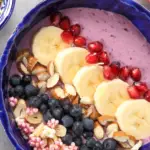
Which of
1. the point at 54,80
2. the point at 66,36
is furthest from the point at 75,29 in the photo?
the point at 54,80

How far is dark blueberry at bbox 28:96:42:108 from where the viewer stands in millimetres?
1188

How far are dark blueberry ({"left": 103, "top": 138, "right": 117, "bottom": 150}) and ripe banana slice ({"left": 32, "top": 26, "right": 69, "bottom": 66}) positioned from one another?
226 millimetres

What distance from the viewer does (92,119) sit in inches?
47.8

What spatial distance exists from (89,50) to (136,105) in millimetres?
169

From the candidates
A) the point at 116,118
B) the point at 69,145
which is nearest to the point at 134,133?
the point at 116,118

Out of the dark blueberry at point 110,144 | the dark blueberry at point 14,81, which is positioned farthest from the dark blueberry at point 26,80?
the dark blueberry at point 110,144

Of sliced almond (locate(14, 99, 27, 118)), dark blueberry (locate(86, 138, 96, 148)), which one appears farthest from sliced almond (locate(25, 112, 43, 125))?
dark blueberry (locate(86, 138, 96, 148))

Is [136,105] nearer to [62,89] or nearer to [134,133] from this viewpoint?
[134,133]

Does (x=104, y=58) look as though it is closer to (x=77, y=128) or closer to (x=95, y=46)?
(x=95, y=46)

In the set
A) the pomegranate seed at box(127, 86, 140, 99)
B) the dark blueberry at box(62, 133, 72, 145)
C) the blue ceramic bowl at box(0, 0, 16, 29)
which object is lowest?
the dark blueberry at box(62, 133, 72, 145)

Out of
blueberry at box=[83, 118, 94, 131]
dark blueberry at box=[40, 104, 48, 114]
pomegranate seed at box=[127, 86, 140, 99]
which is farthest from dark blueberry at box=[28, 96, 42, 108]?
pomegranate seed at box=[127, 86, 140, 99]

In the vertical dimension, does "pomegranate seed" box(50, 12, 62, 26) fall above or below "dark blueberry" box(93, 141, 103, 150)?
above

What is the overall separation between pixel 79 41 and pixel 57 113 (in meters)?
0.18

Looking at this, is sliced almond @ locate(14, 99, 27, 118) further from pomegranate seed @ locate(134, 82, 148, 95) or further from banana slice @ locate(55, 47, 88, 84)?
pomegranate seed @ locate(134, 82, 148, 95)
